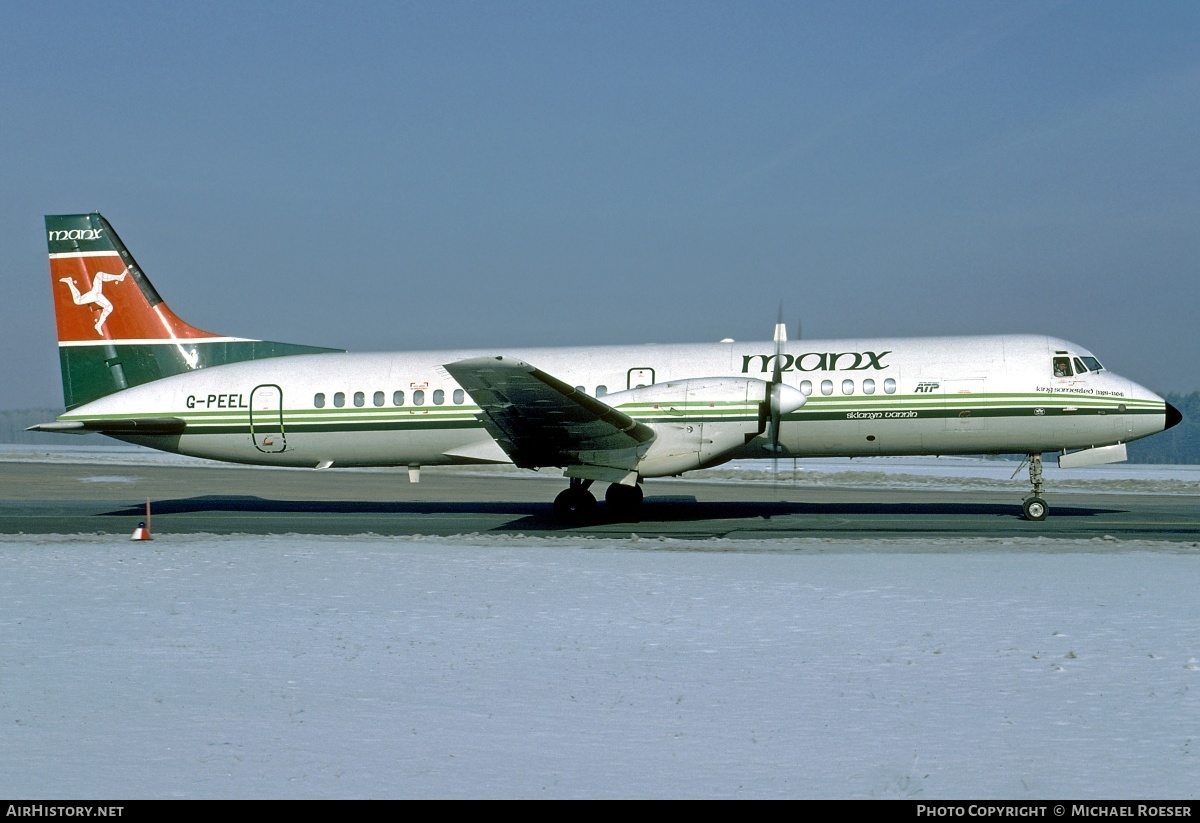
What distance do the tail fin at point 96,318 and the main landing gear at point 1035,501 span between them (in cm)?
1792

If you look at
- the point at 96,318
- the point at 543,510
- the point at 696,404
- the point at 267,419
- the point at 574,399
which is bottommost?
the point at 543,510

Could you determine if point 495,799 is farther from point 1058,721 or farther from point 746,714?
point 1058,721

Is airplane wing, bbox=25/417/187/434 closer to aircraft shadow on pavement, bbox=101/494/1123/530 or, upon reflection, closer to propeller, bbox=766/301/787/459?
aircraft shadow on pavement, bbox=101/494/1123/530

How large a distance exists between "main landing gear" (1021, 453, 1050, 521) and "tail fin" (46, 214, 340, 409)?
1792 centimetres

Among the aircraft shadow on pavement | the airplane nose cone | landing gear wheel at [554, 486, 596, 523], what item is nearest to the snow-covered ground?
the airplane nose cone

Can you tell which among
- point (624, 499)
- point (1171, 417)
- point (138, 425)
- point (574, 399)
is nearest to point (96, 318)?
point (138, 425)

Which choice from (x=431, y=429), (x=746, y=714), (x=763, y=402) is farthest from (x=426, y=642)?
(x=431, y=429)

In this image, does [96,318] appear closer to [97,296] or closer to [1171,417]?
[97,296]

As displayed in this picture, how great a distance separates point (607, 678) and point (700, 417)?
11.2 m

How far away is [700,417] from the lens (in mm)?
19016

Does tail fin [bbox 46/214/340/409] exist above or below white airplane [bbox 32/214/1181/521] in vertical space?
above

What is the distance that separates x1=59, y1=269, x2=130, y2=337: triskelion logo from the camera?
22.9 meters

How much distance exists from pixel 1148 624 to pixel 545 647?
5832 mm

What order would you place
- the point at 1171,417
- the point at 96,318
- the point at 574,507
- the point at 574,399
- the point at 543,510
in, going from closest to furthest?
the point at 574,399 < the point at 1171,417 < the point at 574,507 < the point at 96,318 < the point at 543,510
